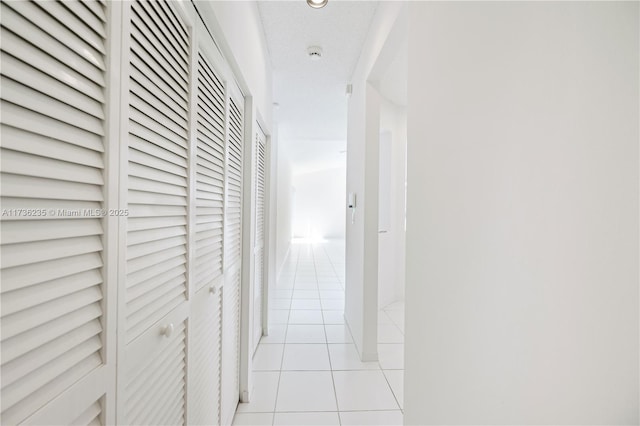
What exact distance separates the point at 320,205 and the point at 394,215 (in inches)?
371

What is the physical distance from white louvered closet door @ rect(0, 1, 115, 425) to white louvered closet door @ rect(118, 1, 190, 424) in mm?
108

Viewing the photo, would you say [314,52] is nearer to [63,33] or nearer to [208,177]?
[208,177]

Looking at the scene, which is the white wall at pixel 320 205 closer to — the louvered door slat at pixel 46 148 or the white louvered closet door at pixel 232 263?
the white louvered closet door at pixel 232 263

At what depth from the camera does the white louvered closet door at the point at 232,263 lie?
5.54ft

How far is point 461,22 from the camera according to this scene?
98 cm

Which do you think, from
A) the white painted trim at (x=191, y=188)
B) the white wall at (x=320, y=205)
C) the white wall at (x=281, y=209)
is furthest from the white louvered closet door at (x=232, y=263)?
the white wall at (x=320, y=205)

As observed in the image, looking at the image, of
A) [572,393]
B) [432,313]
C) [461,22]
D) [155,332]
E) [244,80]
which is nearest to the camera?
[572,393]

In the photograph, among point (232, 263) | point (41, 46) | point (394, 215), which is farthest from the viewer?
point (394, 215)

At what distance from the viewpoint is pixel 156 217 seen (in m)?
0.88

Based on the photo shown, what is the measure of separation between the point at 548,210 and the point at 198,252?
3.79ft

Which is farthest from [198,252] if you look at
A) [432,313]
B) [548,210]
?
[548,210]

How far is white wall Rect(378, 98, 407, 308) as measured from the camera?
4.05 m

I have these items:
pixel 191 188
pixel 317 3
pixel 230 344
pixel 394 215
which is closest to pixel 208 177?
pixel 191 188

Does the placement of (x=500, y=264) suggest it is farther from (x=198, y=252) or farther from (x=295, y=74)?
(x=295, y=74)
